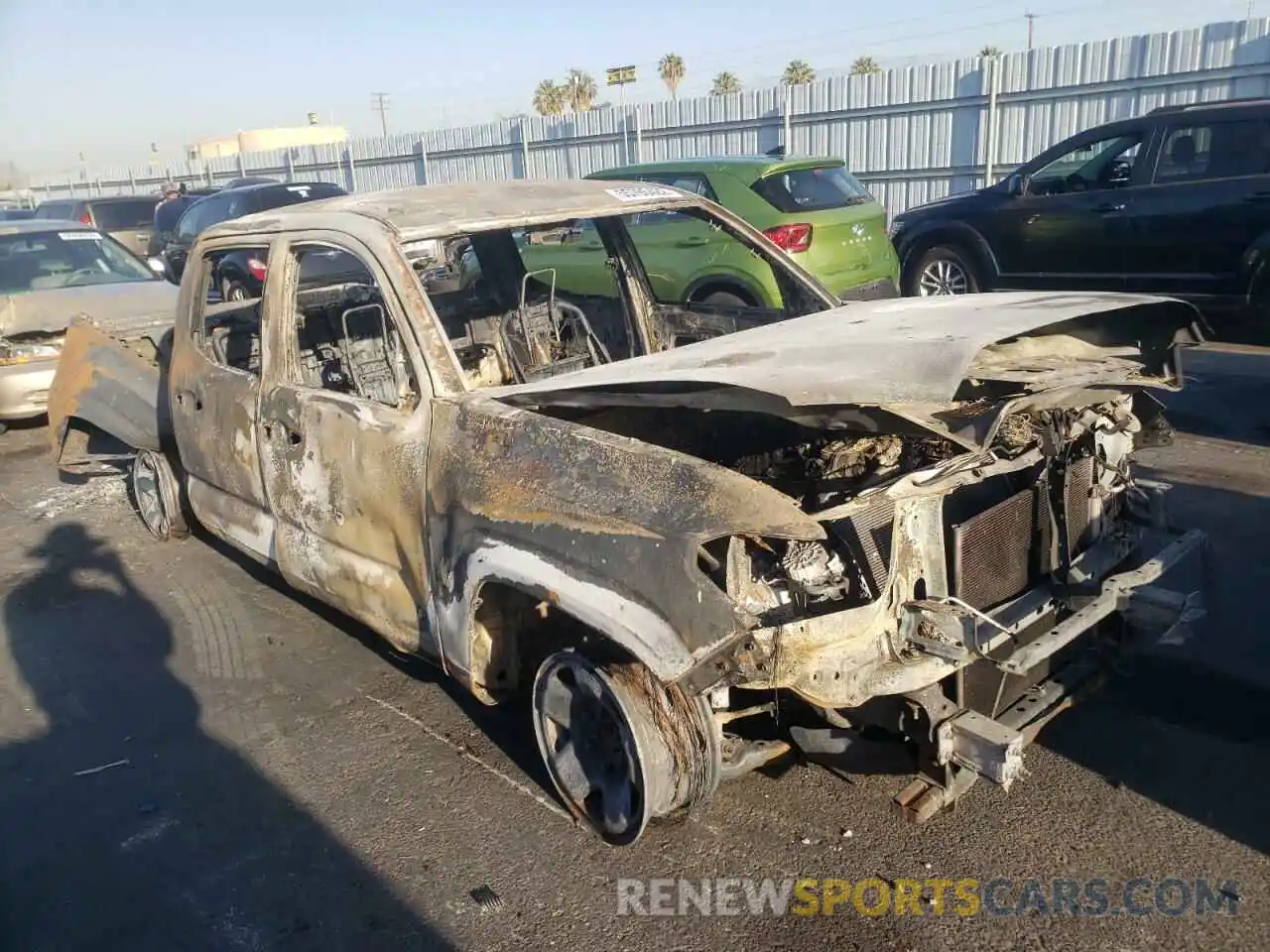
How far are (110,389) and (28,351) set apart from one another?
2.74m

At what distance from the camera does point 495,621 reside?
316 centimetres

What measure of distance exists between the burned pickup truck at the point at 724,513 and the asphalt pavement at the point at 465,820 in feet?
0.88

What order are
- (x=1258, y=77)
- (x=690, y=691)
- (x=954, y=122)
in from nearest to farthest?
(x=690, y=691), (x=1258, y=77), (x=954, y=122)

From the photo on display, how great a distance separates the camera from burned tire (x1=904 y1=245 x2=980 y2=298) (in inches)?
382

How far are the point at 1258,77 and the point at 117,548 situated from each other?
1298 cm

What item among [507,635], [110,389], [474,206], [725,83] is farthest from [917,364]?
[725,83]

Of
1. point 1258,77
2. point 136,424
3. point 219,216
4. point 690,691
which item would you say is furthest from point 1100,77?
point 690,691

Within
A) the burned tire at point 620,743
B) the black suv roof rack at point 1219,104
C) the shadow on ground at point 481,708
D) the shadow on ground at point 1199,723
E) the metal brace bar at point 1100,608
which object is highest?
the black suv roof rack at point 1219,104

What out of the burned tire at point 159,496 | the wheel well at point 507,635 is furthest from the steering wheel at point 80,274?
the wheel well at point 507,635

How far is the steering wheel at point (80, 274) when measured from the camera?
863 centimetres

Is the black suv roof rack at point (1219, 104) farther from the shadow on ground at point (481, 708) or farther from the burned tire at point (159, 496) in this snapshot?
the burned tire at point (159, 496)

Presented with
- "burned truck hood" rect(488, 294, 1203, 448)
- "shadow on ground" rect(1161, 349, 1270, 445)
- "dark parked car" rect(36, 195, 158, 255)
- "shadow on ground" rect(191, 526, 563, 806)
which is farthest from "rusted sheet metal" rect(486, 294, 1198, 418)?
"dark parked car" rect(36, 195, 158, 255)

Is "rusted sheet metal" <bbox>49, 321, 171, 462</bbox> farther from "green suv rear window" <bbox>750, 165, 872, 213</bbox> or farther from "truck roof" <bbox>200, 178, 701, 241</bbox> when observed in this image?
"green suv rear window" <bbox>750, 165, 872, 213</bbox>

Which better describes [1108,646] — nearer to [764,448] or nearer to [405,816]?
[764,448]
